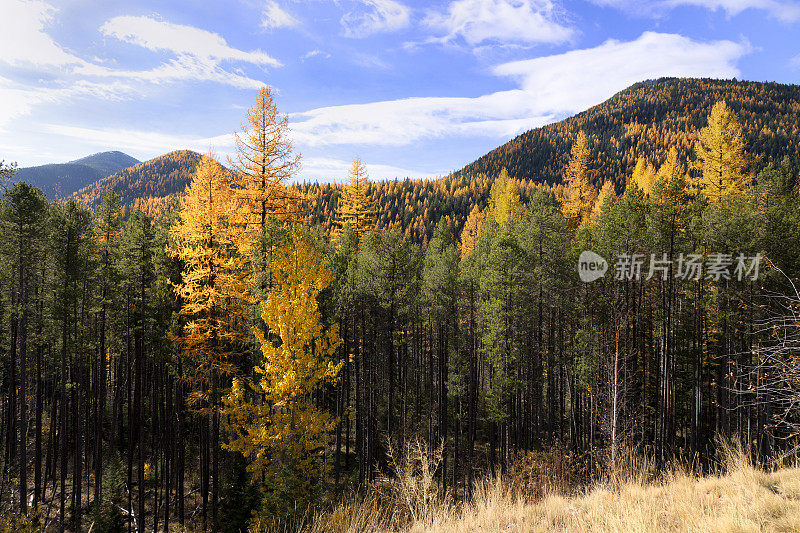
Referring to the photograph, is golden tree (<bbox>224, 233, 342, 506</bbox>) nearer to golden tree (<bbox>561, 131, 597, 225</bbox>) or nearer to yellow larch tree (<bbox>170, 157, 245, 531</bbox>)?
yellow larch tree (<bbox>170, 157, 245, 531</bbox>)

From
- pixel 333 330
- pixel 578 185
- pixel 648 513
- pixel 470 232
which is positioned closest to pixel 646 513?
pixel 648 513

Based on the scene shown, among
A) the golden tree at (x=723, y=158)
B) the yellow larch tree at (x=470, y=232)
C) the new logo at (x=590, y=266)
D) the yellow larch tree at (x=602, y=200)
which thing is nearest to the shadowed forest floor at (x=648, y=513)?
the new logo at (x=590, y=266)

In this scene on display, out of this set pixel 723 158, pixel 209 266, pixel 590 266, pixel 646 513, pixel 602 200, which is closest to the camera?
pixel 646 513

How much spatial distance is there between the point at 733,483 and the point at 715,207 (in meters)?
21.9

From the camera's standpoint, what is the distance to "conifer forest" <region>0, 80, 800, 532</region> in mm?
14484

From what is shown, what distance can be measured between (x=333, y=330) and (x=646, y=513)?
1001 centimetres

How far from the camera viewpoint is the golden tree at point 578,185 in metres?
43.0

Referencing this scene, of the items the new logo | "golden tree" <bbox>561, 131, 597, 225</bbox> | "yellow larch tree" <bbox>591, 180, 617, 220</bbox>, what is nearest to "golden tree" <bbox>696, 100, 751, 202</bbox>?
"yellow larch tree" <bbox>591, 180, 617, 220</bbox>

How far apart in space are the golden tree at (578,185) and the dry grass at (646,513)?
39.0 metres

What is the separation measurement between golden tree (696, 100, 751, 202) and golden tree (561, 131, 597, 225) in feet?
44.4

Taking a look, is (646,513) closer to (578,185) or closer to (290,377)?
(290,377)

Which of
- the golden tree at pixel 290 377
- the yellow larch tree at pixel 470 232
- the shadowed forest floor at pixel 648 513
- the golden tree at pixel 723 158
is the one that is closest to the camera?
the shadowed forest floor at pixel 648 513

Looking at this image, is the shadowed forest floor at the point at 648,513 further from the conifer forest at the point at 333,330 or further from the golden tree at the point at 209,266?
the golden tree at the point at 209,266

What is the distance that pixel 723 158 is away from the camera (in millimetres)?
28328
